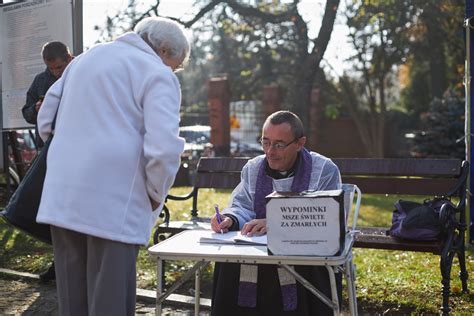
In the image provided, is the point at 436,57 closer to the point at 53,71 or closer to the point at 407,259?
the point at 407,259

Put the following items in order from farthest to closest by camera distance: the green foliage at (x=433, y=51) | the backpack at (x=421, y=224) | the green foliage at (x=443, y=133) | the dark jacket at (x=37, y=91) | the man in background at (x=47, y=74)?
the green foliage at (x=443, y=133) → the green foliage at (x=433, y=51) → the dark jacket at (x=37, y=91) → the man in background at (x=47, y=74) → the backpack at (x=421, y=224)

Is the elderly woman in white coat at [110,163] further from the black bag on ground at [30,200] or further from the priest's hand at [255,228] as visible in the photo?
the priest's hand at [255,228]

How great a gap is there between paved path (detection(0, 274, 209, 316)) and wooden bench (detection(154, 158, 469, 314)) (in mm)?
624

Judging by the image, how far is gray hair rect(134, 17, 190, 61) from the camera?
9.05 ft

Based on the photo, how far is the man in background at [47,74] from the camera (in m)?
4.85

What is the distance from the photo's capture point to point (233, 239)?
2.84 meters

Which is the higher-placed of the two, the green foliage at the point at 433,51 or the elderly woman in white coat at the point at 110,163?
the green foliage at the point at 433,51

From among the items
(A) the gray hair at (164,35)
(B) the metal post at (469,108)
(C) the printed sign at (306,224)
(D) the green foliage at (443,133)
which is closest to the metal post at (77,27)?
(A) the gray hair at (164,35)

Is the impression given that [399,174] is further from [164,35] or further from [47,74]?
[47,74]

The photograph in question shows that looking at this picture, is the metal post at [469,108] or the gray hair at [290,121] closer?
the gray hair at [290,121]

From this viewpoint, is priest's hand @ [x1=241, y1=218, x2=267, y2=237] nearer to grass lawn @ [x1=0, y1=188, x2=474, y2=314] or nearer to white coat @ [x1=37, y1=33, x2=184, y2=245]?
white coat @ [x1=37, y1=33, x2=184, y2=245]

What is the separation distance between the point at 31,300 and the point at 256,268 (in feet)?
8.06

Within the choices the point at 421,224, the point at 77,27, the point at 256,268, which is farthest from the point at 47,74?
the point at 421,224

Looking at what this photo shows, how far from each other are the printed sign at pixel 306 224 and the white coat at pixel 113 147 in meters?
0.48
